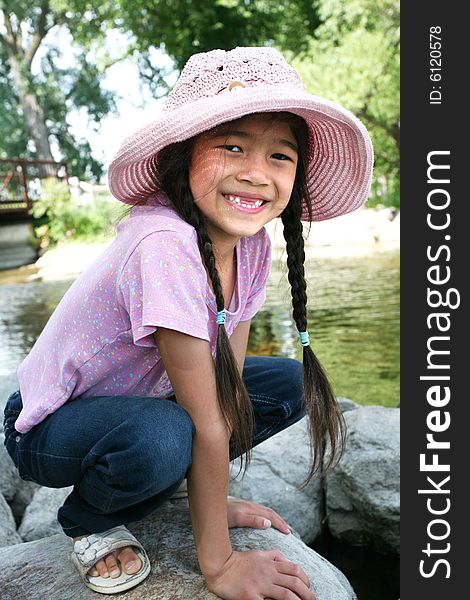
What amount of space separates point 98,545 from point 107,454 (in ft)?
0.76

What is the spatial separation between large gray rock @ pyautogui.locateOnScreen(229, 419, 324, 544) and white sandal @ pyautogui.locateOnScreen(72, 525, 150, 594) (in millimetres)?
650

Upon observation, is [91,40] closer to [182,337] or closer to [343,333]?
[343,333]

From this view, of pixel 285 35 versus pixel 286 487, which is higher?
pixel 285 35

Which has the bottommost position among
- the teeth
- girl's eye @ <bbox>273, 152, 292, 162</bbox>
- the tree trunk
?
the teeth

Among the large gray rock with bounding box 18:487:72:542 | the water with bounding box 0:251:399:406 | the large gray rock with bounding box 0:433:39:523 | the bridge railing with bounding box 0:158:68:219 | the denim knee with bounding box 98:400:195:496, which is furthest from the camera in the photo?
the bridge railing with bounding box 0:158:68:219

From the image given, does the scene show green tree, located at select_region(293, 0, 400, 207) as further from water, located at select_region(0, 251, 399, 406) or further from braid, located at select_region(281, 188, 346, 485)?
braid, located at select_region(281, 188, 346, 485)

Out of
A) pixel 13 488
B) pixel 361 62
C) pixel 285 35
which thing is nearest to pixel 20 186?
pixel 285 35

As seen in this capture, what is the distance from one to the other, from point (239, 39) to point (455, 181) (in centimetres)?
1123

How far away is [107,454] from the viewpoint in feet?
4.19

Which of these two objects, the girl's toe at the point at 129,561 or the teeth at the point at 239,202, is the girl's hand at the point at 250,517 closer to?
the girl's toe at the point at 129,561

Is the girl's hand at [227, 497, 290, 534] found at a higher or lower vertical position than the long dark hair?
lower

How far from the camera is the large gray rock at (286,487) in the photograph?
2.04 metres

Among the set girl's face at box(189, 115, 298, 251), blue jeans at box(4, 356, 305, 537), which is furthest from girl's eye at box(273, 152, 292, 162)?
Answer: blue jeans at box(4, 356, 305, 537)

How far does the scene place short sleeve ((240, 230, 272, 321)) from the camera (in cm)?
162
